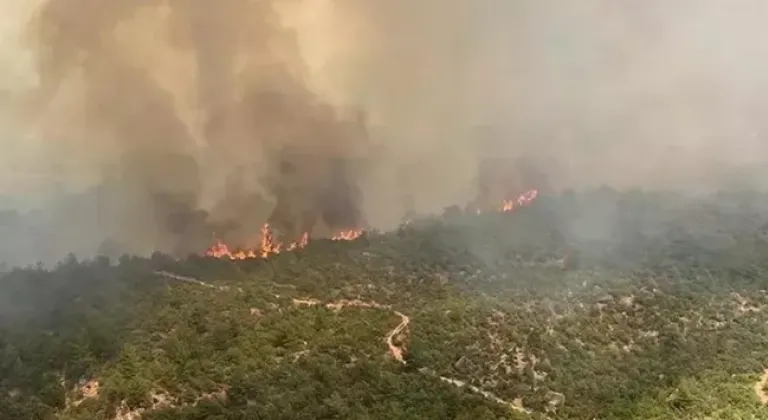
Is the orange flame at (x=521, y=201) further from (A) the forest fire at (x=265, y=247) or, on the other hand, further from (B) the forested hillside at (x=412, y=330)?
(A) the forest fire at (x=265, y=247)

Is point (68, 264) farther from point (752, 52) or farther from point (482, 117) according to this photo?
point (752, 52)

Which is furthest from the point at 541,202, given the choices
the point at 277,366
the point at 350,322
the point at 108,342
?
the point at 108,342

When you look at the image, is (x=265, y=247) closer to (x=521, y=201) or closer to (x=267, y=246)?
(x=267, y=246)

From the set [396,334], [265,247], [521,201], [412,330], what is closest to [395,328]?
[396,334]

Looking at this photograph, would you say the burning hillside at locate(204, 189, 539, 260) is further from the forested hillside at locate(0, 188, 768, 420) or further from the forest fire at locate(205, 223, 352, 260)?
the forested hillside at locate(0, 188, 768, 420)

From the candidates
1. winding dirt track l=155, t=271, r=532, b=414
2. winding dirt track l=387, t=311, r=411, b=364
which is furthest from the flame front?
winding dirt track l=387, t=311, r=411, b=364

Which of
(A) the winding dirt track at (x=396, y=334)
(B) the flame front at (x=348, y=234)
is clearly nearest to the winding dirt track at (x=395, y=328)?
(A) the winding dirt track at (x=396, y=334)

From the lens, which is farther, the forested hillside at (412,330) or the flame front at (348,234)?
the flame front at (348,234)

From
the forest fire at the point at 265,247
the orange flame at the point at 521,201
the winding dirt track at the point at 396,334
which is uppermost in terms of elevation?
the orange flame at the point at 521,201
